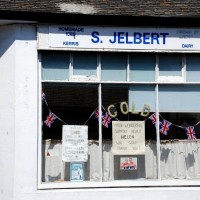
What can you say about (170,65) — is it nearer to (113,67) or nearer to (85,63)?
(113,67)

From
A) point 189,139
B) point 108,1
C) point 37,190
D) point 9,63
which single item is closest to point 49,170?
point 37,190

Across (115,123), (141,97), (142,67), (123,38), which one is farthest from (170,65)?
(115,123)

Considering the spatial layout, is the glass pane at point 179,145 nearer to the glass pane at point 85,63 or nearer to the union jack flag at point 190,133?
the union jack flag at point 190,133

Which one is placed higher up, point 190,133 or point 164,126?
point 164,126

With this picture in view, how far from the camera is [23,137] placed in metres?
9.36

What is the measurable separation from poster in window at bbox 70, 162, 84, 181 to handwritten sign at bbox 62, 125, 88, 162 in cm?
10

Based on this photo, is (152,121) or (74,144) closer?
(74,144)

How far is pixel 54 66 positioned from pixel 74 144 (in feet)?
5.24

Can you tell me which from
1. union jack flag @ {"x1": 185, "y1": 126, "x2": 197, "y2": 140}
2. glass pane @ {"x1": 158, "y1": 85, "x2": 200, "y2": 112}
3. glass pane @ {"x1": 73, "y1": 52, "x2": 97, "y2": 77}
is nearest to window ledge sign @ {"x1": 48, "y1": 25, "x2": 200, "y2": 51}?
glass pane @ {"x1": 73, "y1": 52, "x2": 97, "y2": 77}

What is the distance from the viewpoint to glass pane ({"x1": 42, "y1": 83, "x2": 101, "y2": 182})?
379 inches

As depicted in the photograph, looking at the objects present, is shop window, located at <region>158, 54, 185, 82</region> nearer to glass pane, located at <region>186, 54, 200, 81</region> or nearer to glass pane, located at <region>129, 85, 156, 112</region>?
glass pane, located at <region>186, 54, 200, 81</region>

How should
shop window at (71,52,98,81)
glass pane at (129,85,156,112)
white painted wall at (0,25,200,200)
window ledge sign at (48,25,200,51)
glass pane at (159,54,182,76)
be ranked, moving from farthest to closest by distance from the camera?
glass pane at (159,54,182,76), glass pane at (129,85,156,112), shop window at (71,52,98,81), window ledge sign at (48,25,200,51), white painted wall at (0,25,200,200)

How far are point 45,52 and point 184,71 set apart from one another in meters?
2.85

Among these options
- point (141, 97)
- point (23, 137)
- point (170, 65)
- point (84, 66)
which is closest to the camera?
point (23, 137)
